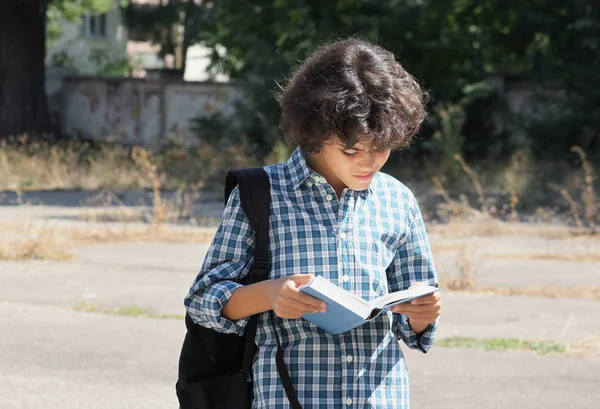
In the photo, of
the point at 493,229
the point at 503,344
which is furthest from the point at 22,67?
the point at 503,344

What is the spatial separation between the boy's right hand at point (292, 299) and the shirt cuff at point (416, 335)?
417 mm

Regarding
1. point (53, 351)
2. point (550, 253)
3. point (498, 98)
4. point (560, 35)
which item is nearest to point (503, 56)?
point (498, 98)

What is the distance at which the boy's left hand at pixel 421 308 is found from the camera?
288 centimetres

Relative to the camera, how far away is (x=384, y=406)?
295 centimetres

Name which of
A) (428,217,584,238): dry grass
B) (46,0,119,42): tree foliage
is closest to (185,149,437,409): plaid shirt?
(428,217,584,238): dry grass

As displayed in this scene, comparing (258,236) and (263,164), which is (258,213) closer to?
(258,236)

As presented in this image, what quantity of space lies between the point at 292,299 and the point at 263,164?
17.2 meters

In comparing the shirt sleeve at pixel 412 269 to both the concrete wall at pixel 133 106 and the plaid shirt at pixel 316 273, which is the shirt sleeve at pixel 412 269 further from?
the concrete wall at pixel 133 106

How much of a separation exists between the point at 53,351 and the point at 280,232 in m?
4.31

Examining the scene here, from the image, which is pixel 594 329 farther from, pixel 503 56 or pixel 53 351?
pixel 503 56

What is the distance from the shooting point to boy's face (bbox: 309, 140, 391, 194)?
2.88 m

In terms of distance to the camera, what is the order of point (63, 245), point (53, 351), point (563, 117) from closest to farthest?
point (53, 351), point (63, 245), point (563, 117)

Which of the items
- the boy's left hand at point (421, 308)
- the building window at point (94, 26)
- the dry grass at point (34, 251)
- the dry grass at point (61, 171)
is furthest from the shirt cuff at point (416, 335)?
the building window at point (94, 26)

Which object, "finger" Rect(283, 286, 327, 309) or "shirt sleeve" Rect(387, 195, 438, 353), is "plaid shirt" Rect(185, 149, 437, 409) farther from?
"finger" Rect(283, 286, 327, 309)
